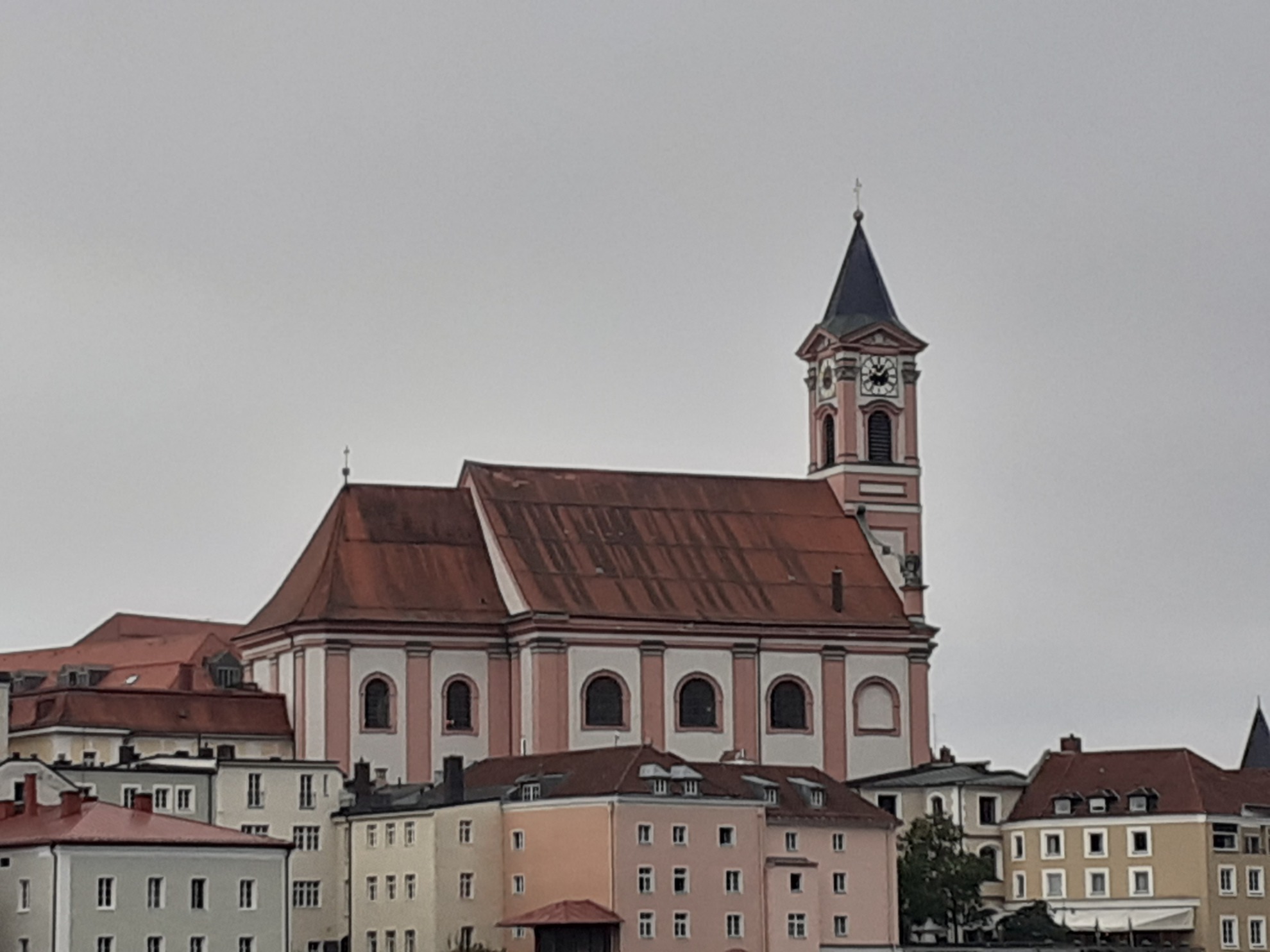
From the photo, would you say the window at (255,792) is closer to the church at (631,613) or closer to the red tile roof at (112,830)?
the church at (631,613)

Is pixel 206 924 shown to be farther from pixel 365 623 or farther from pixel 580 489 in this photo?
pixel 580 489

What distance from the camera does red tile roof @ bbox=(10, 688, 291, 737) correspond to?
11794 centimetres

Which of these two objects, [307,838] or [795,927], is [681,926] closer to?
[795,927]

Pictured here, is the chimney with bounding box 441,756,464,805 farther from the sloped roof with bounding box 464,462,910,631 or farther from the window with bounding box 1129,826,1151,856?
the window with bounding box 1129,826,1151,856

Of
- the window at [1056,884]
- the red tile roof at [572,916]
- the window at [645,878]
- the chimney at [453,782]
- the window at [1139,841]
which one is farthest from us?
the window at [1056,884]

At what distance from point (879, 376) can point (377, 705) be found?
2674 centimetres

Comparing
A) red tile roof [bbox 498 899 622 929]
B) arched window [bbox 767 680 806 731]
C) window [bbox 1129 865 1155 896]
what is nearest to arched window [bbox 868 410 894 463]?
arched window [bbox 767 680 806 731]

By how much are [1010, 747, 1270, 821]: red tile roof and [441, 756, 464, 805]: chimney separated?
2375 cm

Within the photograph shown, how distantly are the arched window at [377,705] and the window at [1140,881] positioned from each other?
27.1 meters

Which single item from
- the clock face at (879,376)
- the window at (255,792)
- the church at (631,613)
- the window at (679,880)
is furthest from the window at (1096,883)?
the window at (255,792)

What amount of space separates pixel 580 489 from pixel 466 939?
94.4 ft

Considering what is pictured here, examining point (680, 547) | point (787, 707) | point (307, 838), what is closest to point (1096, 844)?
point (787, 707)

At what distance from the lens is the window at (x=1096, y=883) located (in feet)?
396

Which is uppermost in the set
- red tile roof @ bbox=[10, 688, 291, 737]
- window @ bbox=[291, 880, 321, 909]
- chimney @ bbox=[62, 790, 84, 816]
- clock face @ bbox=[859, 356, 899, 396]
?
clock face @ bbox=[859, 356, 899, 396]
